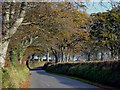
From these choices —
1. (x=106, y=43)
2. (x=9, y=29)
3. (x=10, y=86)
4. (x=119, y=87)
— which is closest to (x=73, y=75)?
(x=106, y=43)

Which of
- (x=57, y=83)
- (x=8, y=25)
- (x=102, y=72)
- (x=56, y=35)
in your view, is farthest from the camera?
(x=56, y=35)

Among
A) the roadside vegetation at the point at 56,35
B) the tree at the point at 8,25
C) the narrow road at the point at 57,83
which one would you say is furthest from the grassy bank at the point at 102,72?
the tree at the point at 8,25

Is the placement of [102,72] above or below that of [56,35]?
below

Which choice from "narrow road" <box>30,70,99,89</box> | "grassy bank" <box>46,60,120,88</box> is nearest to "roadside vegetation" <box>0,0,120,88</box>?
"grassy bank" <box>46,60,120,88</box>

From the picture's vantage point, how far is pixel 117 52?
212 ft

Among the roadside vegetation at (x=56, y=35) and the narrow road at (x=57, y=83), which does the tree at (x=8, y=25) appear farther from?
the narrow road at (x=57, y=83)

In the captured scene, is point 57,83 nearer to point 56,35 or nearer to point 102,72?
point 102,72

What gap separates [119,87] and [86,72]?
46.7 feet

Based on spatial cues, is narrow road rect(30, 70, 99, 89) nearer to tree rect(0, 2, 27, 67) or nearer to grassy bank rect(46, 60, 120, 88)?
grassy bank rect(46, 60, 120, 88)

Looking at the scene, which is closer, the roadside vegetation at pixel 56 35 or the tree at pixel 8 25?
the tree at pixel 8 25

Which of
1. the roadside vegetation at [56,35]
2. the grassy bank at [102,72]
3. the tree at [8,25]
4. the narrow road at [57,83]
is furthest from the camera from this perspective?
the grassy bank at [102,72]

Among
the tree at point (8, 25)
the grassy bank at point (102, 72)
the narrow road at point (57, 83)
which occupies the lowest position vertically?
the narrow road at point (57, 83)

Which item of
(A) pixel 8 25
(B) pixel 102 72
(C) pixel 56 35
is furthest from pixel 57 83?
(A) pixel 8 25

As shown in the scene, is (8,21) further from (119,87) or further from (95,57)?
(95,57)
